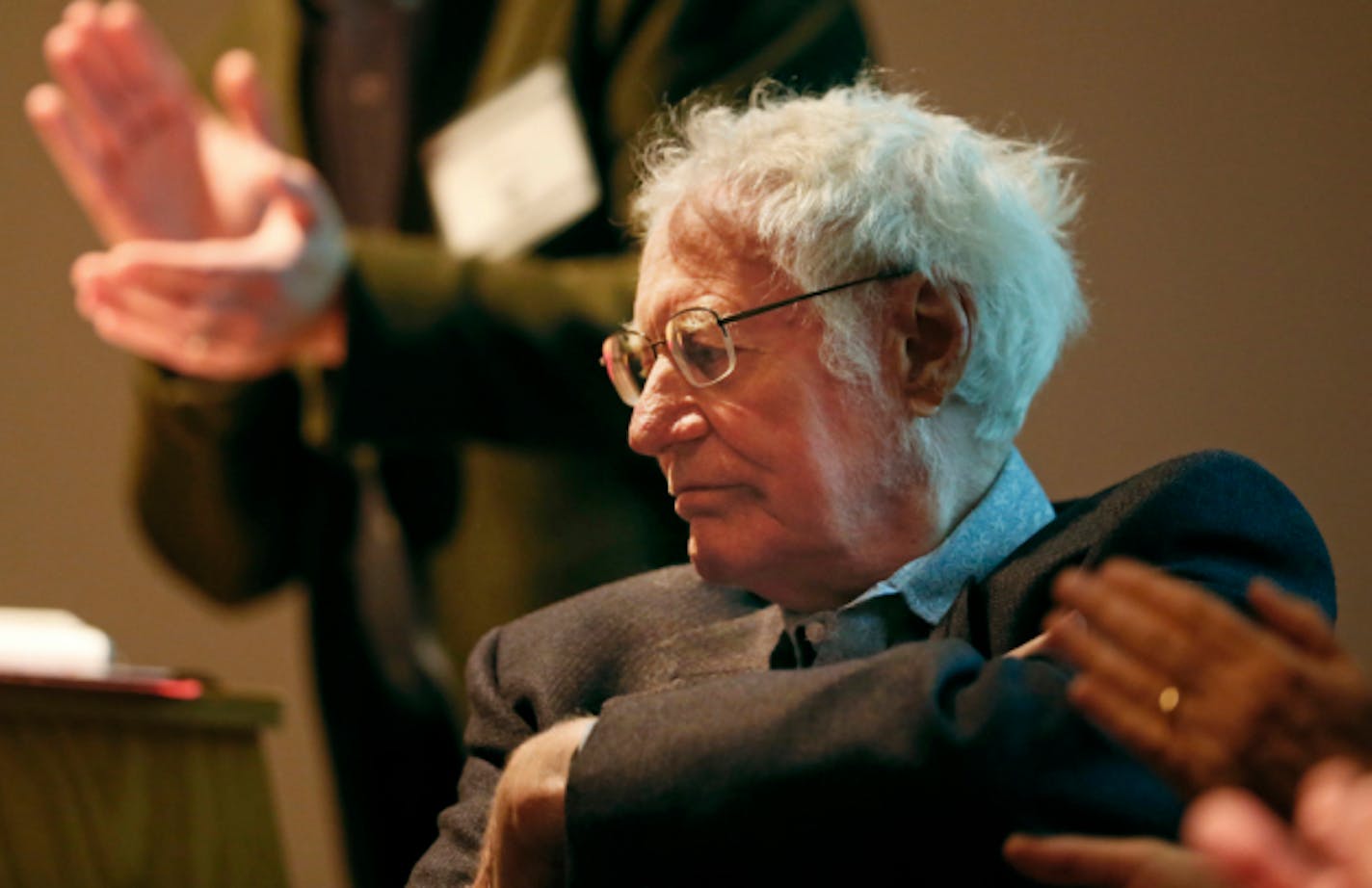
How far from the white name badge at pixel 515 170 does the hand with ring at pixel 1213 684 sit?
1849 mm

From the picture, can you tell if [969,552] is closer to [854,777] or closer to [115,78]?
[854,777]

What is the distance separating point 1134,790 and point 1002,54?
5.10 ft

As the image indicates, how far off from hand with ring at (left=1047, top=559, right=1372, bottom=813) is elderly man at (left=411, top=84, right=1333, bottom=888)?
324mm

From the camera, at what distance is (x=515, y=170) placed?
274 cm

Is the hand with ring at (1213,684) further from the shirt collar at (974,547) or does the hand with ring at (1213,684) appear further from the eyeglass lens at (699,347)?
the eyeglass lens at (699,347)

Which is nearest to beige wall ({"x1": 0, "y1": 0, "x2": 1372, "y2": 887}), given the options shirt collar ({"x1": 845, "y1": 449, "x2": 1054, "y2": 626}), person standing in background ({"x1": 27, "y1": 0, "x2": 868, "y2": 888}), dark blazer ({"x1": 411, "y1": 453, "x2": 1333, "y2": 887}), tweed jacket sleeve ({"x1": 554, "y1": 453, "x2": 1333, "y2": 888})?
person standing in background ({"x1": 27, "y1": 0, "x2": 868, "y2": 888})

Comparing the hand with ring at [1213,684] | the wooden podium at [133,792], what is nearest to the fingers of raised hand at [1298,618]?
the hand with ring at [1213,684]

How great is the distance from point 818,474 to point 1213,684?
2.13 ft

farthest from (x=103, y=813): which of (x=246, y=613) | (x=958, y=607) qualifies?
(x=246, y=613)

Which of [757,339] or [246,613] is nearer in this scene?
[757,339]

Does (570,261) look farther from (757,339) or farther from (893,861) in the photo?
(893,861)

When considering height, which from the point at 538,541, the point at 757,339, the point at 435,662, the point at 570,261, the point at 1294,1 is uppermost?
the point at 1294,1

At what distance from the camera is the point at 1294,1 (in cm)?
221

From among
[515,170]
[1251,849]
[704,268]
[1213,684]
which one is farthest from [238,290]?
[1251,849]
